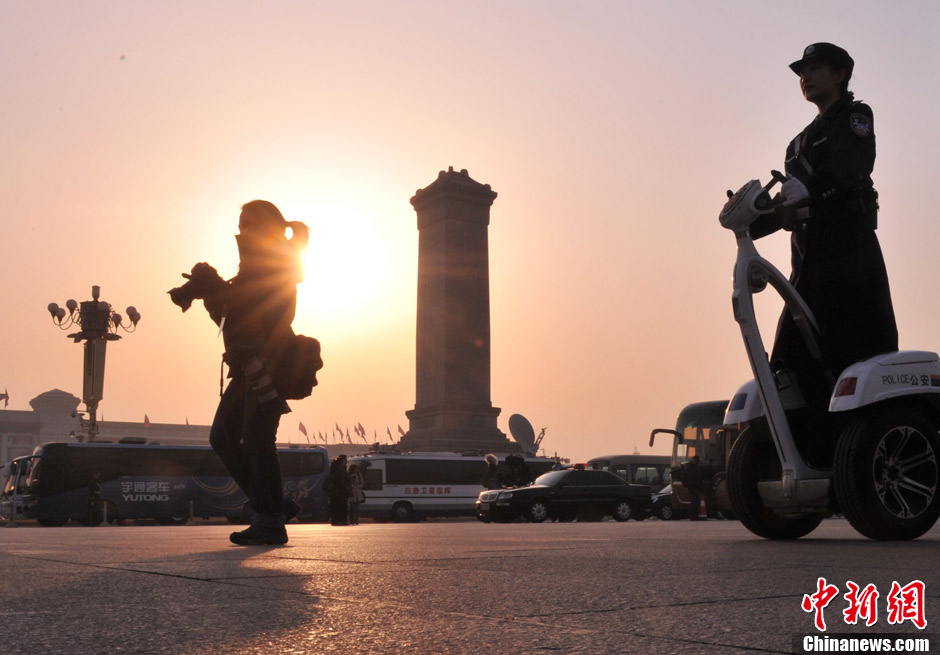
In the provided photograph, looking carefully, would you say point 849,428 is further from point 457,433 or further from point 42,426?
point 42,426

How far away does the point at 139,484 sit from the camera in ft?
108

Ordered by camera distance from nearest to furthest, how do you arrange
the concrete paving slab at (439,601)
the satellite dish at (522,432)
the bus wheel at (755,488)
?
the concrete paving slab at (439,601) → the bus wheel at (755,488) → the satellite dish at (522,432)

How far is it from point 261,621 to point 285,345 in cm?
347

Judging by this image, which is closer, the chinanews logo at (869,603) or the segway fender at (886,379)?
the chinanews logo at (869,603)

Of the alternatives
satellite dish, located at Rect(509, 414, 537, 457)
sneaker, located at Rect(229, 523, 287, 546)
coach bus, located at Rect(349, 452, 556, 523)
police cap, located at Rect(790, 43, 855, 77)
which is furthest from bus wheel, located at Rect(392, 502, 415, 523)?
police cap, located at Rect(790, 43, 855, 77)

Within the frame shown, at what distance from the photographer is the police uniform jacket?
189 inches

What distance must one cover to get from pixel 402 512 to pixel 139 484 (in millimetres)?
10662

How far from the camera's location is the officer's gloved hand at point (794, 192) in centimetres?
464

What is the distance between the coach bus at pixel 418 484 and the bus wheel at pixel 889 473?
111 ft

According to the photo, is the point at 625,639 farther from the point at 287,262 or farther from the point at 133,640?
the point at 287,262

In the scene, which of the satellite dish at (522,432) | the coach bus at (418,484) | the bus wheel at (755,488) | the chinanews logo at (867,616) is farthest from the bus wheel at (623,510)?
the chinanews logo at (867,616)

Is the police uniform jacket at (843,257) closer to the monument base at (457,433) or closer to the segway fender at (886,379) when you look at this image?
the segway fender at (886,379)

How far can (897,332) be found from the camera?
489 centimetres

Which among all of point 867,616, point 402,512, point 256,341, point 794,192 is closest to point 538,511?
point 402,512
